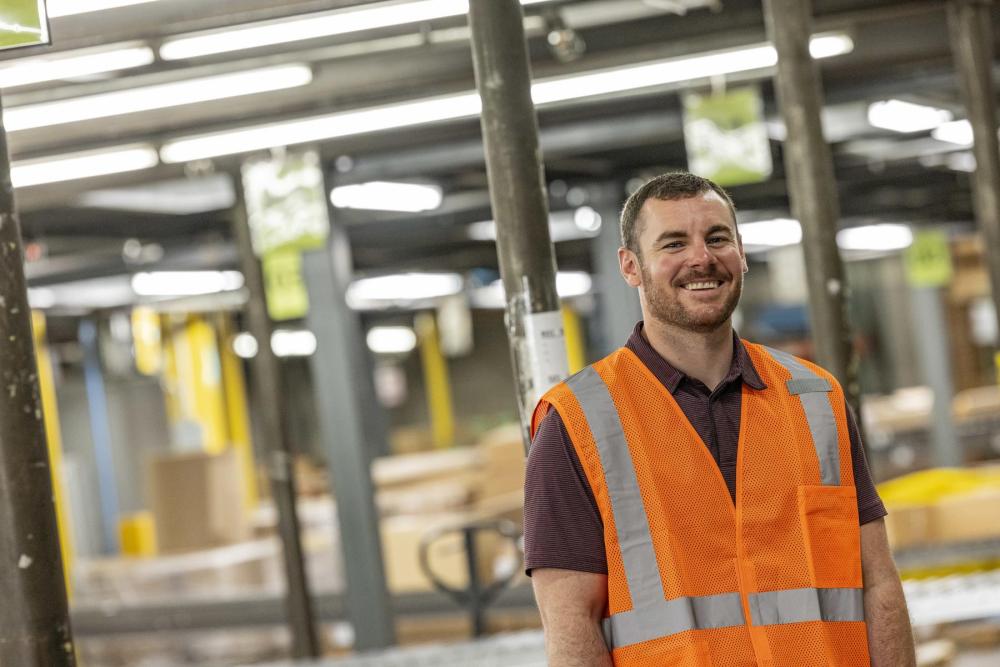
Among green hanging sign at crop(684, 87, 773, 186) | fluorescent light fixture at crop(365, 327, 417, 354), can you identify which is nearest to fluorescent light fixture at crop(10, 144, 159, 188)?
green hanging sign at crop(684, 87, 773, 186)

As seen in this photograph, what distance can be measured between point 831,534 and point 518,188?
148cm

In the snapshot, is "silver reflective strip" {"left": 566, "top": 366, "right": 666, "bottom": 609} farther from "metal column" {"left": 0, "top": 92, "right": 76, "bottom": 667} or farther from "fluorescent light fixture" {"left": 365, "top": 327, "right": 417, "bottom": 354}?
"fluorescent light fixture" {"left": 365, "top": 327, "right": 417, "bottom": 354}

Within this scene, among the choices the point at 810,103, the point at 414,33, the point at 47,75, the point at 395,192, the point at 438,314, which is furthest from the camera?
the point at 438,314

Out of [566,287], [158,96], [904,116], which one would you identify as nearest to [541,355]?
[158,96]

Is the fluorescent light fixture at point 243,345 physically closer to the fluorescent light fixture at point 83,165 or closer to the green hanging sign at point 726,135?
the fluorescent light fixture at point 83,165

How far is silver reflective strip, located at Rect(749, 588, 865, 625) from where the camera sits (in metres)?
2.14

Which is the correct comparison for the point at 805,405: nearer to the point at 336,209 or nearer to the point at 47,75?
the point at 47,75

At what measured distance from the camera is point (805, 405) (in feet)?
7.52

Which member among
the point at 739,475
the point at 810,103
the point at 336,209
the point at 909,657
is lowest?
the point at 909,657

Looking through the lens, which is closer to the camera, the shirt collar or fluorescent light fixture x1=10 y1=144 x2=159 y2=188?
the shirt collar

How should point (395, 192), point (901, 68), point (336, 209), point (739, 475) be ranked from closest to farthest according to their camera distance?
point (739, 475), point (901, 68), point (336, 209), point (395, 192)

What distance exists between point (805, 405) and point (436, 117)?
464cm

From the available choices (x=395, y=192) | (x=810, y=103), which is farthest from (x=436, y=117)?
(x=395, y=192)

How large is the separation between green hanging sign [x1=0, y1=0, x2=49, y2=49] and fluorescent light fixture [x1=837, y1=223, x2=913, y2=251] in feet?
51.5
